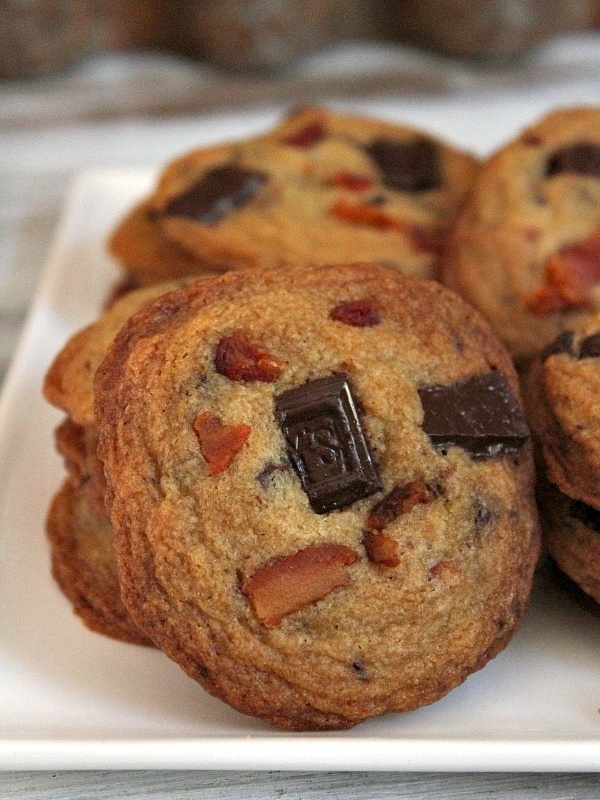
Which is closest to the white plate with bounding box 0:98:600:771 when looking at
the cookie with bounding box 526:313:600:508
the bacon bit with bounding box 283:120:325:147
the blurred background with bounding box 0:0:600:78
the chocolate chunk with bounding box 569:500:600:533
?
the chocolate chunk with bounding box 569:500:600:533

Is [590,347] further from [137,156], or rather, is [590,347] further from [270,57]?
[270,57]

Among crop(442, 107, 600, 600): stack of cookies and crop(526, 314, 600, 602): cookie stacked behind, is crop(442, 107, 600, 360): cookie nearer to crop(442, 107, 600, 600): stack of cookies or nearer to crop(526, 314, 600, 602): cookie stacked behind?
crop(442, 107, 600, 600): stack of cookies

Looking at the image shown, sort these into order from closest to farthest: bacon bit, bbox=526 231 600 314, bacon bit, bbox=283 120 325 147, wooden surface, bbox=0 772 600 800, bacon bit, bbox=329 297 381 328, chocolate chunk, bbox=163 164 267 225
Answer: wooden surface, bbox=0 772 600 800
bacon bit, bbox=329 297 381 328
bacon bit, bbox=526 231 600 314
chocolate chunk, bbox=163 164 267 225
bacon bit, bbox=283 120 325 147

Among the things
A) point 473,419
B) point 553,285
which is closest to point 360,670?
point 473,419

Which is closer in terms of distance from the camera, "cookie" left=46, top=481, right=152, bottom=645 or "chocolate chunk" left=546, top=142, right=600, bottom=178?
"cookie" left=46, top=481, right=152, bottom=645

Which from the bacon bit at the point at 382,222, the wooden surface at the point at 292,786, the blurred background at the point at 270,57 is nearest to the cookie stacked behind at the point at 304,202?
the bacon bit at the point at 382,222
